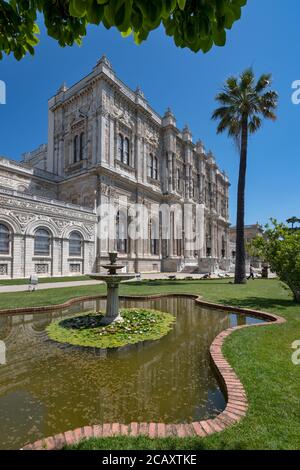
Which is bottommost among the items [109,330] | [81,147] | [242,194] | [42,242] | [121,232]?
A: [109,330]

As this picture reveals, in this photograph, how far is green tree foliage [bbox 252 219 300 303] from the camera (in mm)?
9789

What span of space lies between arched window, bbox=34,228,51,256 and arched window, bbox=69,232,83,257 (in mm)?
2401

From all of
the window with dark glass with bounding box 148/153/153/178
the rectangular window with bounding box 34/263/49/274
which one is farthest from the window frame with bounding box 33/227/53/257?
the window with dark glass with bounding box 148/153/153/178

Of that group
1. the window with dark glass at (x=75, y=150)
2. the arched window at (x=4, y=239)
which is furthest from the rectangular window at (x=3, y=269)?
the window with dark glass at (x=75, y=150)

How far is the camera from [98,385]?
154 inches

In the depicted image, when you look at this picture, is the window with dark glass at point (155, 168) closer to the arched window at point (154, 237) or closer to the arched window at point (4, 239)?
the arched window at point (154, 237)

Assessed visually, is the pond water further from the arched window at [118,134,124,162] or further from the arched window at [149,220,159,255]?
the arched window at [149,220,159,255]

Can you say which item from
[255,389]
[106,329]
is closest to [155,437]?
[255,389]

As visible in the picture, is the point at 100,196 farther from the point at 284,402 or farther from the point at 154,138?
the point at 284,402

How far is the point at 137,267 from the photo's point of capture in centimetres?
3152

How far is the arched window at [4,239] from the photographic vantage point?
19.0 metres

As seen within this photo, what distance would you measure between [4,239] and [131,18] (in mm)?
20974

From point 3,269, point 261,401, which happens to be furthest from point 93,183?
point 261,401

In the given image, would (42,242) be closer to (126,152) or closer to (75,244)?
(75,244)
